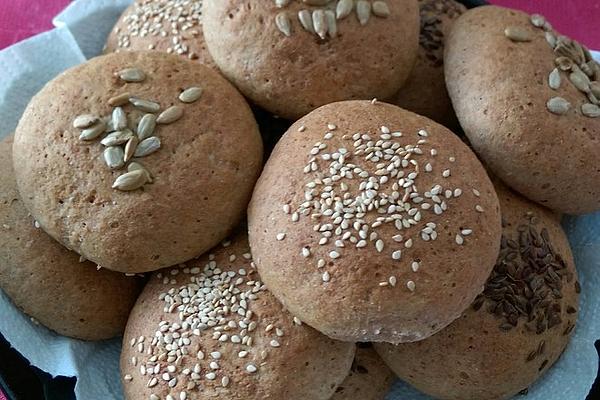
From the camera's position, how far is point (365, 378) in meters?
1.40

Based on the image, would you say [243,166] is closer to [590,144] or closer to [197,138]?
[197,138]

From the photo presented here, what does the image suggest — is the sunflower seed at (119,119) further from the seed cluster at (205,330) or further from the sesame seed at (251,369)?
the sesame seed at (251,369)

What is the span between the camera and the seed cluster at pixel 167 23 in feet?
5.01

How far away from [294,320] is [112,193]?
40cm

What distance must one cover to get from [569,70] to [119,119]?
2.86ft

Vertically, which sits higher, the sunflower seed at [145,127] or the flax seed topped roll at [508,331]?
the sunflower seed at [145,127]

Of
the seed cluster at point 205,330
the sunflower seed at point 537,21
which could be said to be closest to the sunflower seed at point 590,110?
the sunflower seed at point 537,21

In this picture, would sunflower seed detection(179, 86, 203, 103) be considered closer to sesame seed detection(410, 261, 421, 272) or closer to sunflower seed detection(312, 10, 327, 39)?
sunflower seed detection(312, 10, 327, 39)

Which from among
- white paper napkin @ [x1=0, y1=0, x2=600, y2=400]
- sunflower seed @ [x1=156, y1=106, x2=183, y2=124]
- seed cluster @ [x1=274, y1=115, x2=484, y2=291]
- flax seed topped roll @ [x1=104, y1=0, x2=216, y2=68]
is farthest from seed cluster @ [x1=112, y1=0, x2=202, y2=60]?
seed cluster @ [x1=274, y1=115, x2=484, y2=291]

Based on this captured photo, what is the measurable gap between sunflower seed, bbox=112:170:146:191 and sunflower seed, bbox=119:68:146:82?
0.19m

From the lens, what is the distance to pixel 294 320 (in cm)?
126

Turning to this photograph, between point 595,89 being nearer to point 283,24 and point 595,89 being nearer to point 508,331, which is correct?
point 508,331

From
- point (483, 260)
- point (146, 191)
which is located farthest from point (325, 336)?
point (146, 191)

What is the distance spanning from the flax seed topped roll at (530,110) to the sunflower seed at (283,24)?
1.11ft
